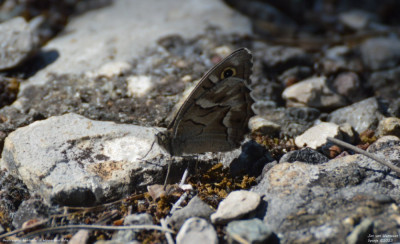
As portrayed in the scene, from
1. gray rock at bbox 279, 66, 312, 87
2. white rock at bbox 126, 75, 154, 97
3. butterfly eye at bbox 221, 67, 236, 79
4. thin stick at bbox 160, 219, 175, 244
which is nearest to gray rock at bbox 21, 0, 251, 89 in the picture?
white rock at bbox 126, 75, 154, 97

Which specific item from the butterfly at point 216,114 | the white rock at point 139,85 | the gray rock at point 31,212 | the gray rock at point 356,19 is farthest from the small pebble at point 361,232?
the gray rock at point 356,19

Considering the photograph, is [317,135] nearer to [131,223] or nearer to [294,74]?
[294,74]

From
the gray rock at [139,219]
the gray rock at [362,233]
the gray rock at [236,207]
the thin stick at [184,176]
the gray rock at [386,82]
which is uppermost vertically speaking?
the gray rock at [362,233]

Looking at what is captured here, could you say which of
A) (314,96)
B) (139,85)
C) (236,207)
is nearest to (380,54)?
(314,96)

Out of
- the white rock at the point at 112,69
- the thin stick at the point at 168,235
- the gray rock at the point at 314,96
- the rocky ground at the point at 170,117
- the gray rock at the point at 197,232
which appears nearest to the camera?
the gray rock at the point at 197,232

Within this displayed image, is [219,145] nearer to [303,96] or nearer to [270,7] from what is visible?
[303,96]

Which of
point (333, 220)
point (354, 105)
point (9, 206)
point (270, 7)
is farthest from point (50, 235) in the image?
point (270, 7)

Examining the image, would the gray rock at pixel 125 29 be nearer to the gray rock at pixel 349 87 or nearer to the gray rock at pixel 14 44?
the gray rock at pixel 14 44
